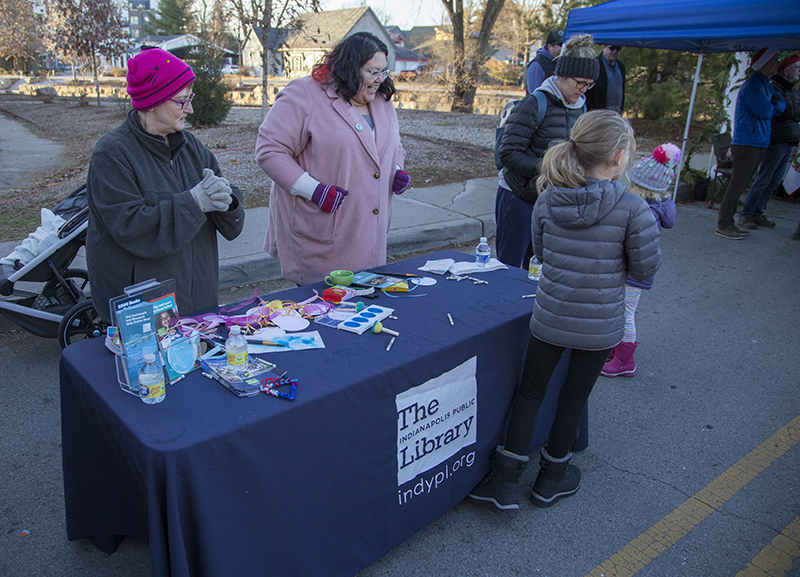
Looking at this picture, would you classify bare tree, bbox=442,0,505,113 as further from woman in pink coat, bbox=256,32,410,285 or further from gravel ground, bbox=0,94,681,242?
woman in pink coat, bbox=256,32,410,285

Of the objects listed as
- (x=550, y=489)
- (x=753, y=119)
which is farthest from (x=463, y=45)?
(x=550, y=489)

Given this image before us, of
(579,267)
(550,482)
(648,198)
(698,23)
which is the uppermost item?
(698,23)

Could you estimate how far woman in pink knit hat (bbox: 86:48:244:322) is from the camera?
7.11ft

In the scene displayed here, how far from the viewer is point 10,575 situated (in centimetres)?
206

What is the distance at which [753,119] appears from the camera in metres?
6.44

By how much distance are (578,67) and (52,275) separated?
351 cm

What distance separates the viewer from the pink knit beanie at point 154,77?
216 centimetres

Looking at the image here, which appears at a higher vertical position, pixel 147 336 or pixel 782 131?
pixel 782 131

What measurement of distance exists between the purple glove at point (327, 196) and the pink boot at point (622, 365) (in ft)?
6.95

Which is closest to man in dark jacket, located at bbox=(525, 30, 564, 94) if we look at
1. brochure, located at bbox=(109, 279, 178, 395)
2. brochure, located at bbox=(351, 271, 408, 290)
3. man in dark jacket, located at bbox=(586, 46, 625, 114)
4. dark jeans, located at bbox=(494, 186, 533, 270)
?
man in dark jacket, located at bbox=(586, 46, 625, 114)

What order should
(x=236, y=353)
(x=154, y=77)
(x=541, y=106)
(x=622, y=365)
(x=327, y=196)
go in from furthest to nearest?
1. (x=622, y=365)
2. (x=541, y=106)
3. (x=327, y=196)
4. (x=154, y=77)
5. (x=236, y=353)

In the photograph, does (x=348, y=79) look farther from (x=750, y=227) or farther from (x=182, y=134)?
(x=750, y=227)

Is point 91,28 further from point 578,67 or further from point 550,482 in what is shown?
point 550,482

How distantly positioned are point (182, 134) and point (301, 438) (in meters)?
1.47
